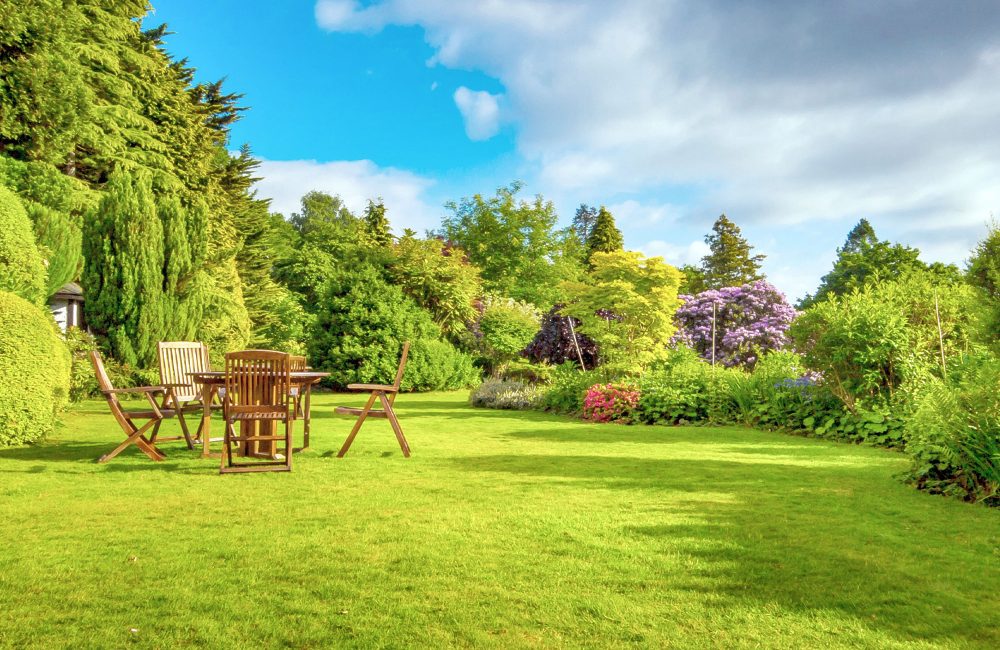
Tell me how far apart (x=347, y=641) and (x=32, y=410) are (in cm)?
679

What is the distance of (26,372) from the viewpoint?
7582mm

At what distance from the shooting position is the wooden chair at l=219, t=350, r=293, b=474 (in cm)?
625

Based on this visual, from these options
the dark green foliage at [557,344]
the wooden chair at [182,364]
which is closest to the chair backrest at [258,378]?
the wooden chair at [182,364]

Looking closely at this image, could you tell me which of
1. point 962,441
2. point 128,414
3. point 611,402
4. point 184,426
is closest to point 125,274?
point 184,426

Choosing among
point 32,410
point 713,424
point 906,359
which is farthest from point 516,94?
point 32,410

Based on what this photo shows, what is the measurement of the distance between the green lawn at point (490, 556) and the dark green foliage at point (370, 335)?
13.0 meters

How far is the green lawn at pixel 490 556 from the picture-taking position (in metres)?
2.71

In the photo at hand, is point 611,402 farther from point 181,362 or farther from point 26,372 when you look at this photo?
point 26,372

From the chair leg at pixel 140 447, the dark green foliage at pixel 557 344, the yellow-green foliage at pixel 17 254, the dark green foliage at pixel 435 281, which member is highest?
the dark green foliage at pixel 435 281

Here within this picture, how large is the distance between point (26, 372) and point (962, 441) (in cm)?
901

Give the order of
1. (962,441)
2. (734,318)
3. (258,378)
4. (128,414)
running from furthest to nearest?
1. (734,318)
2. (128,414)
3. (258,378)
4. (962,441)

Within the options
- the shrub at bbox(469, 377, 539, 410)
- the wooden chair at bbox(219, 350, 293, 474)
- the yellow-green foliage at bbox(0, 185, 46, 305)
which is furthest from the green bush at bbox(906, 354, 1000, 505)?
the yellow-green foliage at bbox(0, 185, 46, 305)

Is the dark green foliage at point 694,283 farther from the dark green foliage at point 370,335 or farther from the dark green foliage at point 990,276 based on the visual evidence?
the dark green foliage at point 990,276

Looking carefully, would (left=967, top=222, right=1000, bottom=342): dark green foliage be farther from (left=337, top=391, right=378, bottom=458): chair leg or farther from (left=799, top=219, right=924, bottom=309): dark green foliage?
(left=799, top=219, right=924, bottom=309): dark green foliage
